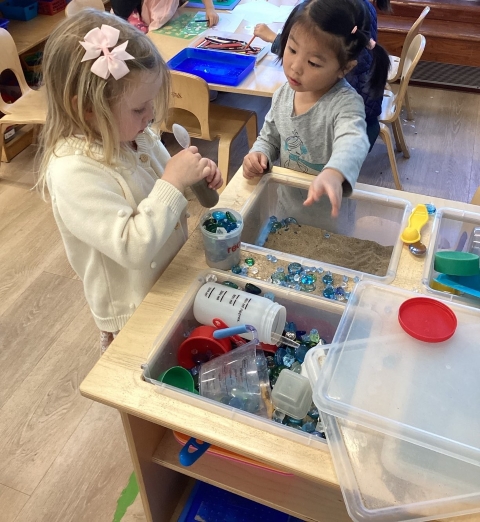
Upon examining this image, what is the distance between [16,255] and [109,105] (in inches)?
54.2

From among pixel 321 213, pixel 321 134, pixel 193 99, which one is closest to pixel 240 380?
pixel 321 213

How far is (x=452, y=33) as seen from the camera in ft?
9.49

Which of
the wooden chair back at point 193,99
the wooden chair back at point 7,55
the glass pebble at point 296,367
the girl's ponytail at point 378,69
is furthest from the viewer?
the wooden chair back at point 7,55

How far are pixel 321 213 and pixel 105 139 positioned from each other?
0.51m

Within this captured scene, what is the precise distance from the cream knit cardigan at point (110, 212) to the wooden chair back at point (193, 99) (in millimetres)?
936

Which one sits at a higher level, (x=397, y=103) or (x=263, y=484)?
(x=397, y=103)

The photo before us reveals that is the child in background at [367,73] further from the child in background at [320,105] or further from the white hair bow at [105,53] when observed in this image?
the white hair bow at [105,53]

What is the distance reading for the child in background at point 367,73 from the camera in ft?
4.33

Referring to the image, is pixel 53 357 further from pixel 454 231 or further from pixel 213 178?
pixel 454 231

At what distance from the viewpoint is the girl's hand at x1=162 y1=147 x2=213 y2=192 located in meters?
0.84

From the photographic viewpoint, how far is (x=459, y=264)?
805mm

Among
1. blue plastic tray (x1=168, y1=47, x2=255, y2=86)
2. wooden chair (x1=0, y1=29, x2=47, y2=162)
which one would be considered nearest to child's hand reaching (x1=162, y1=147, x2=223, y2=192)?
blue plastic tray (x1=168, y1=47, x2=255, y2=86)

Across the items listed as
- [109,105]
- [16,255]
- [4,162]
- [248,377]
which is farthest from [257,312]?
[4,162]

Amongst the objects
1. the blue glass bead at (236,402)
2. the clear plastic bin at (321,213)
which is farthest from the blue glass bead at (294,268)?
the blue glass bead at (236,402)
